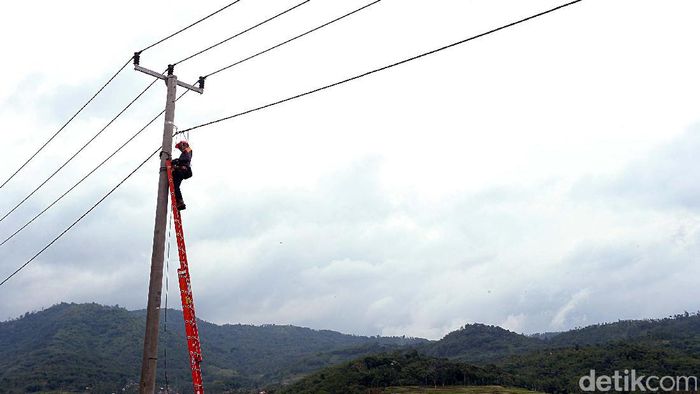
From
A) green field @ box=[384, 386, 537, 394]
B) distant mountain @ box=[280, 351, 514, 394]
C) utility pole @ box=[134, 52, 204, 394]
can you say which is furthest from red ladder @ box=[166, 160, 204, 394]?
distant mountain @ box=[280, 351, 514, 394]

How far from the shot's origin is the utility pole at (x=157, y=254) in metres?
12.9

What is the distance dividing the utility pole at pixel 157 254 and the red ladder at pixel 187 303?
0.25m

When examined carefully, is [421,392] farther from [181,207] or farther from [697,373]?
[181,207]

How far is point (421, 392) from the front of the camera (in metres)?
158

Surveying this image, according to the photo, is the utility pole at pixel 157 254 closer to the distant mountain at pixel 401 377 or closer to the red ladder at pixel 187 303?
the red ladder at pixel 187 303

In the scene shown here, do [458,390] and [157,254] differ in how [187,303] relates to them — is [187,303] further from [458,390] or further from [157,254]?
[458,390]

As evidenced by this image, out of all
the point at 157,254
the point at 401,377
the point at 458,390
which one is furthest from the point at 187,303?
the point at 401,377

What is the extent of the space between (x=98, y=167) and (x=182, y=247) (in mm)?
8482

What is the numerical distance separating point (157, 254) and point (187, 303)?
1.38 m

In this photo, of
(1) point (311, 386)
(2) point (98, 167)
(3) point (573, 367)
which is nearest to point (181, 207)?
(2) point (98, 167)

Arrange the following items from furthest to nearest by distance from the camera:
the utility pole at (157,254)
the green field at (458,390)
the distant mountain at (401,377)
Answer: the distant mountain at (401,377), the green field at (458,390), the utility pole at (157,254)

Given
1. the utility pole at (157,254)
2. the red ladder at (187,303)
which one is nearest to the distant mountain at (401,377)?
the red ladder at (187,303)

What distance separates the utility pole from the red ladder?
0.82 feet

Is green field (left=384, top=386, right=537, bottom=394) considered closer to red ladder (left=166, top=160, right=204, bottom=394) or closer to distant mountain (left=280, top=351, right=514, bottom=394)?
distant mountain (left=280, top=351, right=514, bottom=394)
